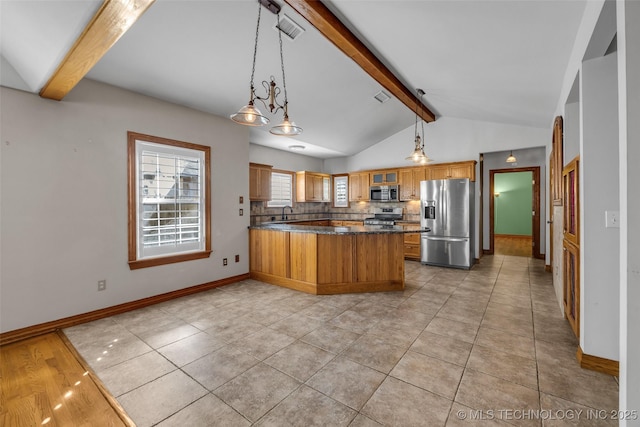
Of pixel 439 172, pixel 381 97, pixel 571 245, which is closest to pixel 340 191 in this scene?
pixel 439 172

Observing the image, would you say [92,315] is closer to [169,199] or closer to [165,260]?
[165,260]

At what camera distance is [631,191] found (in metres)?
1.31

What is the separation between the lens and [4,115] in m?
2.59

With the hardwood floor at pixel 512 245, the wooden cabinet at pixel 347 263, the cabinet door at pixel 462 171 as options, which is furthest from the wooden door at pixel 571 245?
the hardwood floor at pixel 512 245

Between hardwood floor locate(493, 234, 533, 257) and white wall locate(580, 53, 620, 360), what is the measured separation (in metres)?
5.43

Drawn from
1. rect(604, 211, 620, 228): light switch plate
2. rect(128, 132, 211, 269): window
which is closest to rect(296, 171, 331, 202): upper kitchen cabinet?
rect(128, 132, 211, 269): window

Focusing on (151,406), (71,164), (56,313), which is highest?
(71,164)

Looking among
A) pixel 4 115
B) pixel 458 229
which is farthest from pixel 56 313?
pixel 458 229

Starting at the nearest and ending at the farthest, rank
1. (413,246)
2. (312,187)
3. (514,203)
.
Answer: (413,246)
(312,187)
(514,203)

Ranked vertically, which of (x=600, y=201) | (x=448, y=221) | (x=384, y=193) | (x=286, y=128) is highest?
(x=286, y=128)

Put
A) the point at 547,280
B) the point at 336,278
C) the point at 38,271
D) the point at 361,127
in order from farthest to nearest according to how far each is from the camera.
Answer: the point at 361,127 < the point at 547,280 < the point at 336,278 < the point at 38,271

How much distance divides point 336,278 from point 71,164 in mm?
3386

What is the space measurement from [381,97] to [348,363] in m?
4.07

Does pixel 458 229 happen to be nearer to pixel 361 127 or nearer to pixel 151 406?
pixel 361 127
